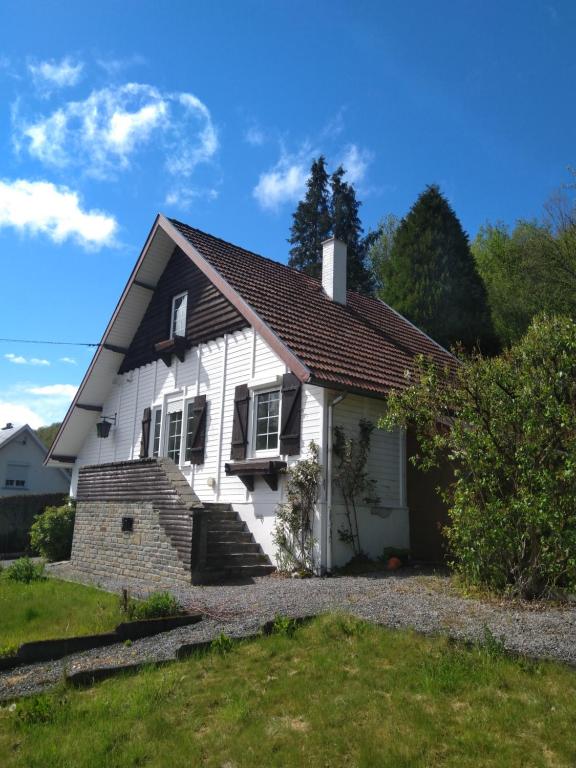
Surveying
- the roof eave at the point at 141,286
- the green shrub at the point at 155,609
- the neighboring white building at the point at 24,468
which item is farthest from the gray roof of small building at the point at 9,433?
the green shrub at the point at 155,609

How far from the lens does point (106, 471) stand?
47.9 feet

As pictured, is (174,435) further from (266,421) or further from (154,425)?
(266,421)

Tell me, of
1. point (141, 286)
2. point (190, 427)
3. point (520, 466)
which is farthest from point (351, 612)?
point (141, 286)

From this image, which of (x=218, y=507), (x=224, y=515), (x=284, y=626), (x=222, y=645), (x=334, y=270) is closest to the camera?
(x=222, y=645)

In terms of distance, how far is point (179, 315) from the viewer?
678 inches

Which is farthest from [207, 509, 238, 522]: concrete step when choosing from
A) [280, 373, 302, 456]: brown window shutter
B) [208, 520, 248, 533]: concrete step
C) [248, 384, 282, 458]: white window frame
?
[280, 373, 302, 456]: brown window shutter

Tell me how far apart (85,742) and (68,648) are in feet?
7.61

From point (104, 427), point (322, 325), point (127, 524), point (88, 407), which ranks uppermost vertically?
point (322, 325)

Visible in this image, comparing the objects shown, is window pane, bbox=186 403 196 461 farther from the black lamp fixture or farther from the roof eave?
the black lamp fixture

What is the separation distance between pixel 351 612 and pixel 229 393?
7.79 metres

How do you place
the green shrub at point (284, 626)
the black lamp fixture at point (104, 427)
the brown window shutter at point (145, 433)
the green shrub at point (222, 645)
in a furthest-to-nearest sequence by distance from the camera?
the black lamp fixture at point (104, 427) → the brown window shutter at point (145, 433) → the green shrub at point (284, 626) → the green shrub at point (222, 645)

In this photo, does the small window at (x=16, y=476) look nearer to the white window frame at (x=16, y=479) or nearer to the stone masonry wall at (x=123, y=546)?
the white window frame at (x=16, y=479)

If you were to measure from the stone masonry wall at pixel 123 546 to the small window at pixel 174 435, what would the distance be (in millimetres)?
2320

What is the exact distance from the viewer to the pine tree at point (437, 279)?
77.6 feet
